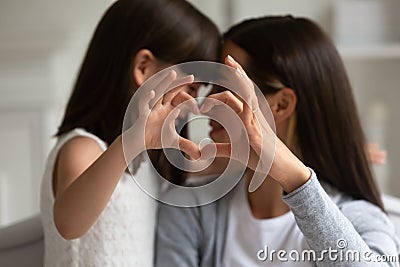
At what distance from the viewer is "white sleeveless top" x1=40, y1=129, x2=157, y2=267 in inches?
34.3

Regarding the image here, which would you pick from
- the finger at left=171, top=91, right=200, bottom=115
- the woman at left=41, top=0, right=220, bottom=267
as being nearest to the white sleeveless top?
the woman at left=41, top=0, right=220, bottom=267

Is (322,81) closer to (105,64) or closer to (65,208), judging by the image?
(105,64)

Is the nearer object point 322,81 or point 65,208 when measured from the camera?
point 65,208

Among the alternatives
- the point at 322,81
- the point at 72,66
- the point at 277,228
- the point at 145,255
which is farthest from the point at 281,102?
the point at 72,66

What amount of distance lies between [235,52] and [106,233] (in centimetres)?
32

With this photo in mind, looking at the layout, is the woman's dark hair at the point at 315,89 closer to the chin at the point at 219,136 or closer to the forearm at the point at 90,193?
the chin at the point at 219,136

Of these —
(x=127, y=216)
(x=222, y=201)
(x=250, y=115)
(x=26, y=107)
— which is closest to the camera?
(x=250, y=115)

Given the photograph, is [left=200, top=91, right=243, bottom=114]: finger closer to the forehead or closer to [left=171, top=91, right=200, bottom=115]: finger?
[left=171, top=91, right=200, bottom=115]: finger

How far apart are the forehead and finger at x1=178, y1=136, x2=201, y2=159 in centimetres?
26

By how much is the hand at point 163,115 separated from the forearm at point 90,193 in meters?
0.02

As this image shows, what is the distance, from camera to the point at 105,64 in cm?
95

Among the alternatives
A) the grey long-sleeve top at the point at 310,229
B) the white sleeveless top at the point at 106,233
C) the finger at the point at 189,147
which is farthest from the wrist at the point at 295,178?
the white sleeveless top at the point at 106,233

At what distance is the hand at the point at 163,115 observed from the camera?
68cm

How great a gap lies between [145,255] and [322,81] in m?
0.36
